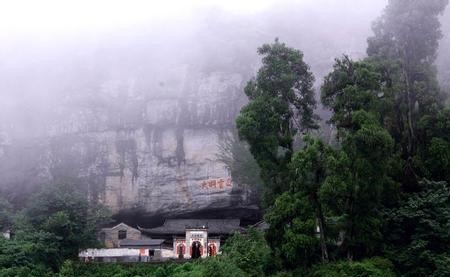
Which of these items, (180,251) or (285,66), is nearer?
(285,66)

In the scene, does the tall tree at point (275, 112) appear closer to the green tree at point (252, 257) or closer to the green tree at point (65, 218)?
the green tree at point (252, 257)

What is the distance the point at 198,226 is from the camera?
2569cm

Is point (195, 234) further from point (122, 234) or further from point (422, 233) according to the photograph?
point (422, 233)

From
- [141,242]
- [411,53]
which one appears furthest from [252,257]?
[141,242]

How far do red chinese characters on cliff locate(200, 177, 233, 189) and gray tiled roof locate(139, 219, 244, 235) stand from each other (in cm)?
153

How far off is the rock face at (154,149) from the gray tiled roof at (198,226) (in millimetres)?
433

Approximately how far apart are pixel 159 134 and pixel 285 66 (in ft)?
42.5

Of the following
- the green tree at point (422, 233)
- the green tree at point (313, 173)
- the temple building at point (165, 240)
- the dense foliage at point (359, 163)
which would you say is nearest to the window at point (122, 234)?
the temple building at point (165, 240)

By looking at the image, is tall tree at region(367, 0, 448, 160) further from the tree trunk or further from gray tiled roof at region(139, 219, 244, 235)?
gray tiled roof at region(139, 219, 244, 235)

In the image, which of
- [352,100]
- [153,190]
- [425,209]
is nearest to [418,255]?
[425,209]

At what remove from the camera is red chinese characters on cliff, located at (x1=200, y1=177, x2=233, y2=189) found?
26859mm

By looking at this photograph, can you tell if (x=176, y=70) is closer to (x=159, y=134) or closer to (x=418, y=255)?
(x=159, y=134)

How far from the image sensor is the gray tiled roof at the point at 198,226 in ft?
84.4

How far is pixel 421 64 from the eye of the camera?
16.1 meters
